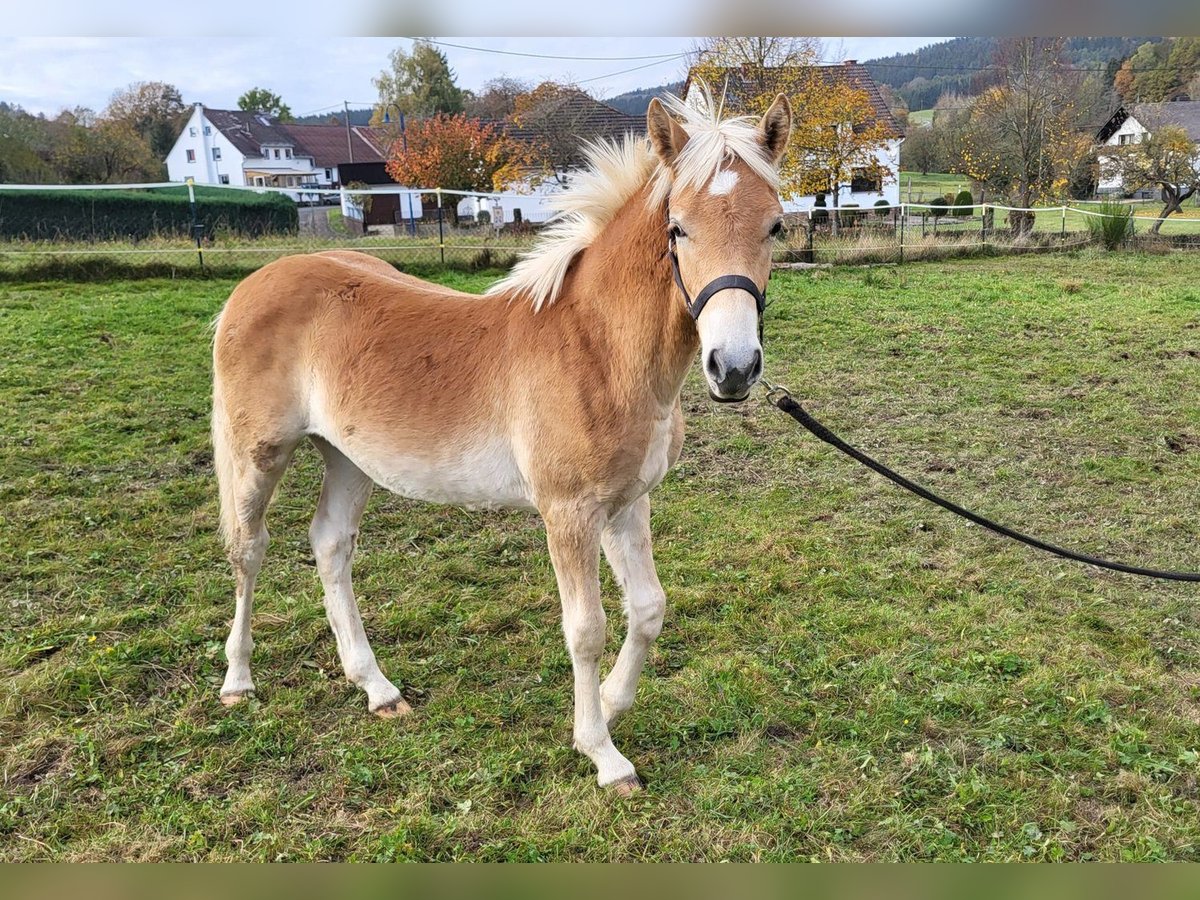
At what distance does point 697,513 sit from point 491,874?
3439mm

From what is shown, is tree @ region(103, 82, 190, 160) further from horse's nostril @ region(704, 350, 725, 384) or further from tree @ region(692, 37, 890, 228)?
horse's nostril @ region(704, 350, 725, 384)

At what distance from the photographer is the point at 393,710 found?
10.5ft

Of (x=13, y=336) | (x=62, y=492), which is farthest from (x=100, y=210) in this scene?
(x=62, y=492)

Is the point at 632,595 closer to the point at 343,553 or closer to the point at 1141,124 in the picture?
the point at 343,553

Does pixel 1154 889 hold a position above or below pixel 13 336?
below

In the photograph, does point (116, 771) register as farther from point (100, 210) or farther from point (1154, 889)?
point (100, 210)

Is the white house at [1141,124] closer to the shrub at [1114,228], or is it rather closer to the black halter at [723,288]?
the shrub at [1114,228]

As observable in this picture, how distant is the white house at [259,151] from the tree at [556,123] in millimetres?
26282

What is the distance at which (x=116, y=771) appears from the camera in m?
2.82

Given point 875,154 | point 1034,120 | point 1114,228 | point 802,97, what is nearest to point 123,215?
point 802,97

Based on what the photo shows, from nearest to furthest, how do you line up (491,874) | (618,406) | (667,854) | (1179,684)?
(491,874), (667,854), (618,406), (1179,684)

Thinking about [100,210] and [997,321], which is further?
[100,210]

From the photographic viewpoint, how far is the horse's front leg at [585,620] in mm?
2719

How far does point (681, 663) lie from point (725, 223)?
6.88 feet
